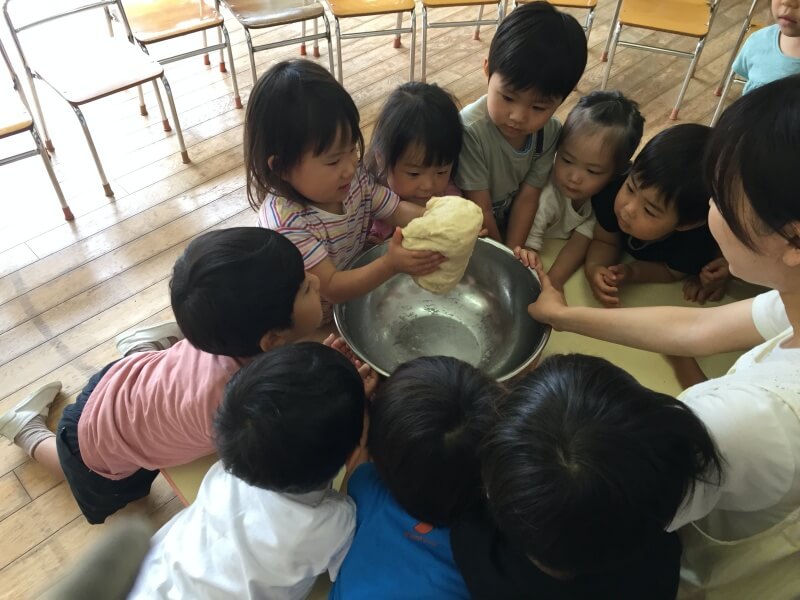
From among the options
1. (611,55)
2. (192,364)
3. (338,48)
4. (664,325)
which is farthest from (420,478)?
(611,55)

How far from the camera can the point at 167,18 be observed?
8.63 ft

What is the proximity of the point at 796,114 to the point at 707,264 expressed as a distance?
0.85m

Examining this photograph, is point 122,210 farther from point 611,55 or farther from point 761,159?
point 611,55

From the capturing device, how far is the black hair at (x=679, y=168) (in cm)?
133

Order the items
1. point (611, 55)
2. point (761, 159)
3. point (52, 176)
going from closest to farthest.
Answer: point (761, 159) < point (52, 176) < point (611, 55)

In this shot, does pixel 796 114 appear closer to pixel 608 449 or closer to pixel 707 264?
pixel 608 449

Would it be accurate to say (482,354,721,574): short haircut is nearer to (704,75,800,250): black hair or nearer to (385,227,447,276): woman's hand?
(704,75,800,250): black hair

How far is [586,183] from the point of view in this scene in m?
1.58

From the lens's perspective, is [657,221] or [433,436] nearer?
[433,436]

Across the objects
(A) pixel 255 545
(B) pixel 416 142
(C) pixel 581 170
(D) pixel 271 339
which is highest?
(B) pixel 416 142

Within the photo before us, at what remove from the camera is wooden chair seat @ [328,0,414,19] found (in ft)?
9.23

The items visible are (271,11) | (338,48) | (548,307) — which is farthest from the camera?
(338,48)

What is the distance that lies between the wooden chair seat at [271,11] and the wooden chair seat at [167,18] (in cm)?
12

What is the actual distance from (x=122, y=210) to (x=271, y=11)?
46.6 inches
